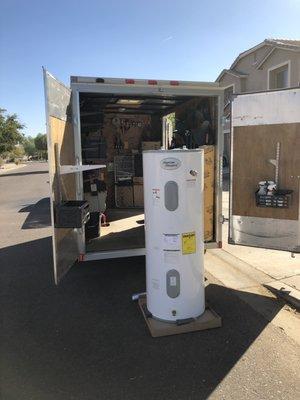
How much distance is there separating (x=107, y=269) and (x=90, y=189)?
1900mm

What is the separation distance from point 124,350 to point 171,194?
148 centimetres

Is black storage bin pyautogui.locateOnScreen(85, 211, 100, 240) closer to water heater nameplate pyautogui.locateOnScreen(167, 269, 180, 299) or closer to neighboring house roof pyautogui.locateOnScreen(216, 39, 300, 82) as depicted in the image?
water heater nameplate pyautogui.locateOnScreen(167, 269, 180, 299)

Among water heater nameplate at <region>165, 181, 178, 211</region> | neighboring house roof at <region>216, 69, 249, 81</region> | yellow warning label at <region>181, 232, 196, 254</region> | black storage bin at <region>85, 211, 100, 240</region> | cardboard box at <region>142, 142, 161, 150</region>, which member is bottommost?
black storage bin at <region>85, 211, 100, 240</region>

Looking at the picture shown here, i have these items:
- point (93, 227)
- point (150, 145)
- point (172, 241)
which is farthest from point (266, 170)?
point (150, 145)

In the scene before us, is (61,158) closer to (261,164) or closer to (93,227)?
(93,227)

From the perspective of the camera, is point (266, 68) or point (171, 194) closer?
point (171, 194)

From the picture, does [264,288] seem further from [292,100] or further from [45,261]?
[45,261]

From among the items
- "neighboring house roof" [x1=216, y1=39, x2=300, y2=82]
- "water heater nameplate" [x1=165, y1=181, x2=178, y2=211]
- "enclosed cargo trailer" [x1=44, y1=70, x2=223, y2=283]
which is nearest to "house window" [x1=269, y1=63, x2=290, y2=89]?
"neighboring house roof" [x1=216, y1=39, x2=300, y2=82]

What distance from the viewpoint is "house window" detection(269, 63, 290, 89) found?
17359 mm

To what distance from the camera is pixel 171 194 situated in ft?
11.6

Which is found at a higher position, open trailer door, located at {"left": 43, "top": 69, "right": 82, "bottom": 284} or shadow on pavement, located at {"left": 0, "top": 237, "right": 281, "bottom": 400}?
open trailer door, located at {"left": 43, "top": 69, "right": 82, "bottom": 284}

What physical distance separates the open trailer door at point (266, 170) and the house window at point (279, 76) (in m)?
14.0

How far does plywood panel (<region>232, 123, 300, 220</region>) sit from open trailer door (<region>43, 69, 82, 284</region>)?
1.98 meters

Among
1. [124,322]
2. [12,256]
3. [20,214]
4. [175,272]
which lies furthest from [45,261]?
[20,214]
